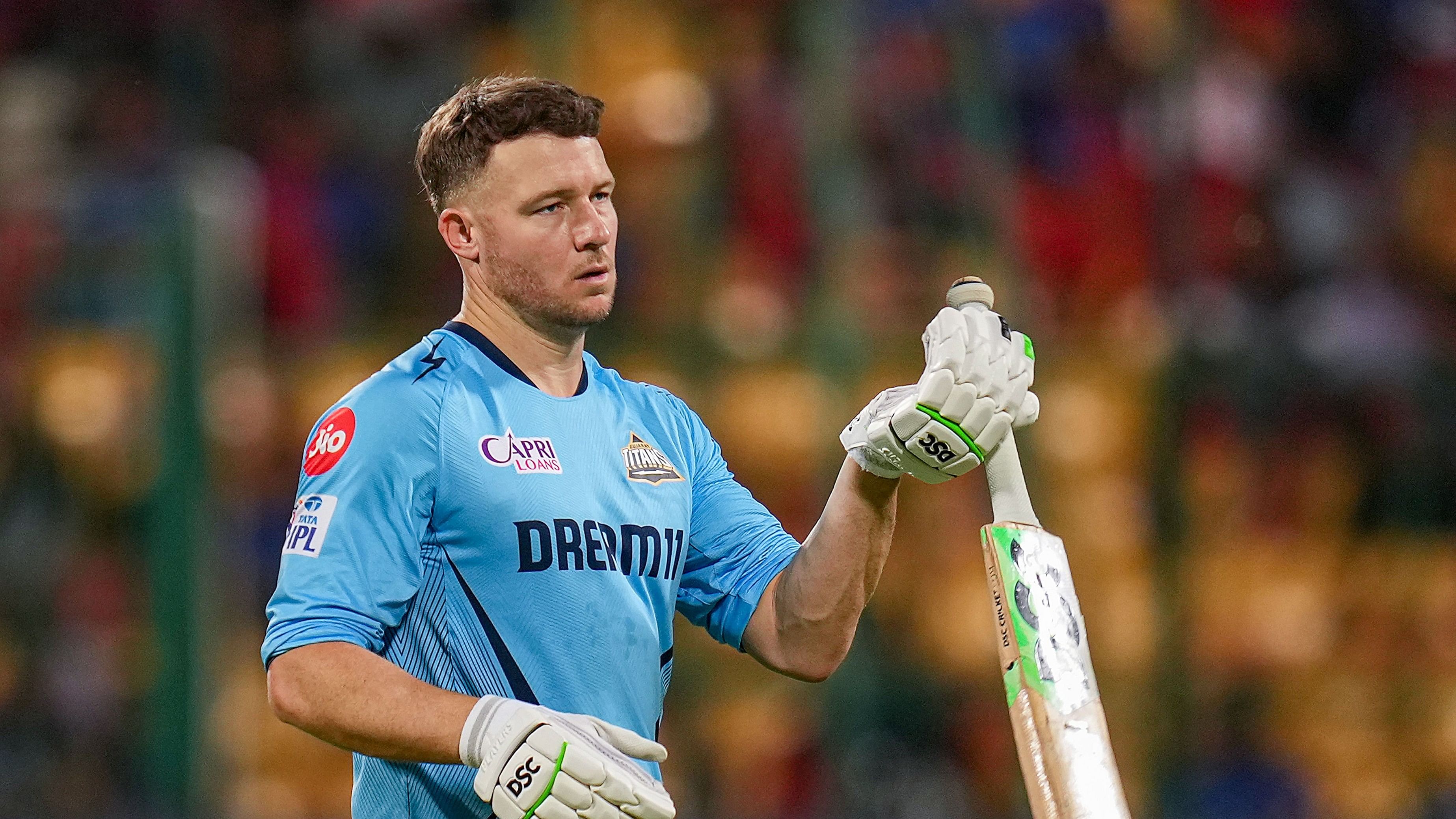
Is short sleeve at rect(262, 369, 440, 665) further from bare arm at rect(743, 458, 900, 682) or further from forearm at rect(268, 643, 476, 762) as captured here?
bare arm at rect(743, 458, 900, 682)

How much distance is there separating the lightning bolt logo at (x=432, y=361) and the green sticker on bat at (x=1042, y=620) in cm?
99

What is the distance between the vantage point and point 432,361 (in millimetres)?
3043

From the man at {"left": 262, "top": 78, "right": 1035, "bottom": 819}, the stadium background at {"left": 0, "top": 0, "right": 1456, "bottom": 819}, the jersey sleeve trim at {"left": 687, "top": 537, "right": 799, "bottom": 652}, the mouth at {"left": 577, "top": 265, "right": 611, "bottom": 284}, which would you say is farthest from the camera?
the stadium background at {"left": 0, "top": 0, "right": 1456, "bottom": 819}

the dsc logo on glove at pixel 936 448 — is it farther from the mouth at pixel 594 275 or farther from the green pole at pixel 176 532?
the green pole at pixel 176 532

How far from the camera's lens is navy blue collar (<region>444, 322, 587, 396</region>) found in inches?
123

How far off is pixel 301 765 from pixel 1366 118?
6.09 metres

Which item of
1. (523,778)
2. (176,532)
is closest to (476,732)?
(523,778)

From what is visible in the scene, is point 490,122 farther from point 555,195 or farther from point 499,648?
point 499,648

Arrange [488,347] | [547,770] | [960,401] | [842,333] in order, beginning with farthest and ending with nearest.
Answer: [842,333], [488,347], [960,401], [547,770]

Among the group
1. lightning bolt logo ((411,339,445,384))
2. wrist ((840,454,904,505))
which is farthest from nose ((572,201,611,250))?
wrist ((840,454,904,505))

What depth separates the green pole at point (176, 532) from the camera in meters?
5.88

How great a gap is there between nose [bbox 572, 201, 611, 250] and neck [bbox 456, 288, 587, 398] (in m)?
0.16

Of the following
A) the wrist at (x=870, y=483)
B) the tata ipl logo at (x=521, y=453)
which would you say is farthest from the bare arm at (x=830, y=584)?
the tata ipl logo at (x=521, y=453)

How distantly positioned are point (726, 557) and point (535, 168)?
0.84 metres
